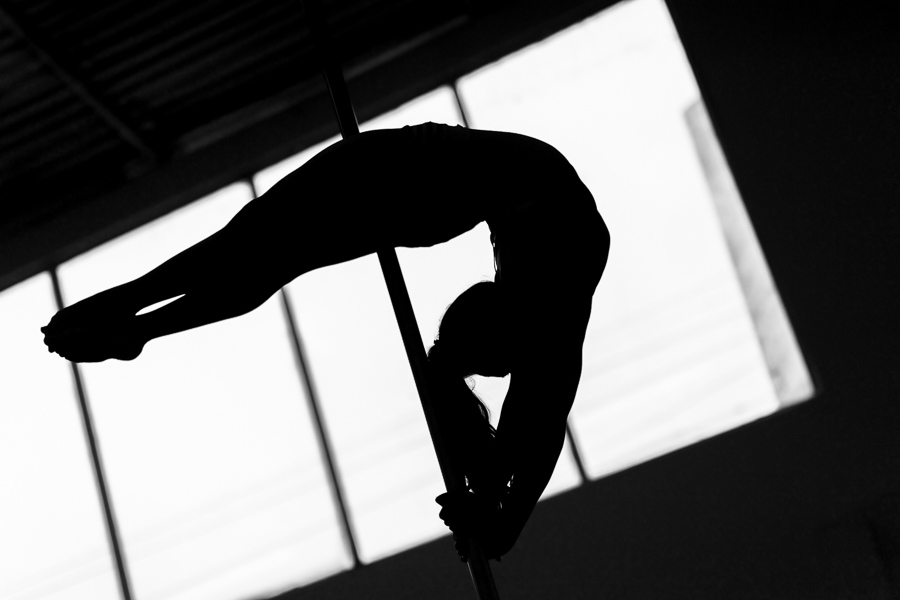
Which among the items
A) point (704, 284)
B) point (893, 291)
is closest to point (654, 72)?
point (704, 284)

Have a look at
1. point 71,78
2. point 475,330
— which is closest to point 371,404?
point 71,78

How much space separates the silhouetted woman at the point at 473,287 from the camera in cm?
154

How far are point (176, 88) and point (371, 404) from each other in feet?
6.52

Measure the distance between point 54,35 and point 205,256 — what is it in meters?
3.02

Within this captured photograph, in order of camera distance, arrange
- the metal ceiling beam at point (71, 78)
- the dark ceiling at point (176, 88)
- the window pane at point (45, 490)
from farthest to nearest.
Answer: the window pane at point (45, 490) → the dark ceiling at point (176, 88) → the metal ceiling beam at point (71, 78)

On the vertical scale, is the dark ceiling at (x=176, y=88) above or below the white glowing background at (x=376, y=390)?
above

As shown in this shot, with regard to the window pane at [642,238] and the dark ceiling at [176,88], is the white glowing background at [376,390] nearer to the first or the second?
the window pane at [642,238]

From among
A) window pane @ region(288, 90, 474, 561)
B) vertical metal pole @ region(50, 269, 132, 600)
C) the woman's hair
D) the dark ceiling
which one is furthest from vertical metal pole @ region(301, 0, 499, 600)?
vertical metal pole @ region(50, 269, 132, 600)

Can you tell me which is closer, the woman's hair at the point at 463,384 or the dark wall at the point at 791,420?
the woman's hair at the point at 463,384

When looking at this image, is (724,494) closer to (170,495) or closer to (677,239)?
(677,239)

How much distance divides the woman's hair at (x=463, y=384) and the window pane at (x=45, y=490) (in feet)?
10.9

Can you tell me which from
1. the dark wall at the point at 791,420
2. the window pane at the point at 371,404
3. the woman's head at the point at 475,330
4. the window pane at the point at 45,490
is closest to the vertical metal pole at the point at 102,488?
the window pane at the point at 45,490

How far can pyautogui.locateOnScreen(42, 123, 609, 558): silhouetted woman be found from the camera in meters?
1.54

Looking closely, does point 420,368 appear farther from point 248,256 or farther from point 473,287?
point 248,256
